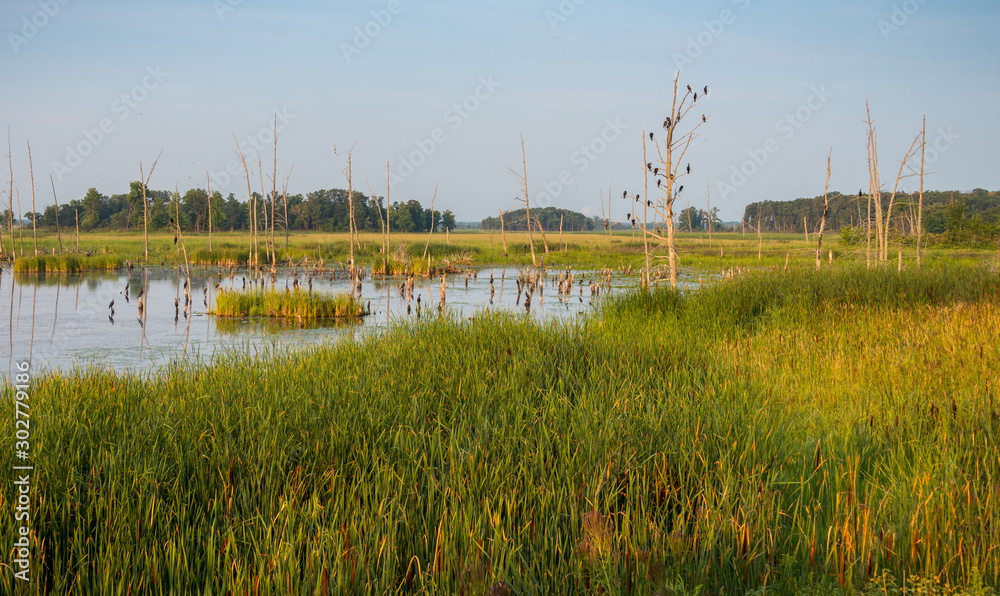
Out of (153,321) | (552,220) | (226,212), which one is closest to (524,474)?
(153,321)

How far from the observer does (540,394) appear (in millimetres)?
5348

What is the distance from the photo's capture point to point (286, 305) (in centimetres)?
1599

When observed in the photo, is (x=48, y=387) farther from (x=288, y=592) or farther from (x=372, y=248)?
(x=372, y=248)

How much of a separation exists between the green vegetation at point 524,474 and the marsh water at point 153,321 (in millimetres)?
2378

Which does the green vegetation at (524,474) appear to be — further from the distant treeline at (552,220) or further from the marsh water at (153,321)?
the distant treeline at (552,220)

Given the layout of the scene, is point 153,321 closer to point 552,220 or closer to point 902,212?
point 902,212

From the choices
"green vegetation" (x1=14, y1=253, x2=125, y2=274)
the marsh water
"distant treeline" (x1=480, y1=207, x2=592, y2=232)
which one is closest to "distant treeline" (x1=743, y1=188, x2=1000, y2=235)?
the marsh water

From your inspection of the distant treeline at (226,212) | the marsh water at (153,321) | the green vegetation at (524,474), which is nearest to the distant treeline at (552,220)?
the distant treeline at (226,212)

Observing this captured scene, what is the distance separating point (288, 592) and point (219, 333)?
1178 centimetres

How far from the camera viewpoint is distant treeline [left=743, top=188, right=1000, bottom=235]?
106ft

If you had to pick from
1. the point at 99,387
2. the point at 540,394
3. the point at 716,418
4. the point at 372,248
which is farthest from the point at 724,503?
the point at 372,248

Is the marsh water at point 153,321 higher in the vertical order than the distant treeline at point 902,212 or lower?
lower

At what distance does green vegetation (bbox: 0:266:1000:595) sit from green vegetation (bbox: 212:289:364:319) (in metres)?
9.41

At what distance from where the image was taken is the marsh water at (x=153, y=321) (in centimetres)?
980
